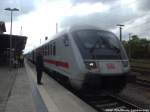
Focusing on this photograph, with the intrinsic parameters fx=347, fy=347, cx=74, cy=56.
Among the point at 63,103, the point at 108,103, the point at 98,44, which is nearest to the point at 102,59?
the point at 98,44

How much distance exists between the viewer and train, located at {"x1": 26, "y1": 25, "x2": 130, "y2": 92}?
41.4 feet

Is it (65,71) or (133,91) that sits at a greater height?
(65,71)

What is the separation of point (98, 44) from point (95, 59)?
36.2 inches

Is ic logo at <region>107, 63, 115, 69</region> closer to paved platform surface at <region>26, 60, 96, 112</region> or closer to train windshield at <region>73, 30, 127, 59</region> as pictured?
train windshield at <region>73, 30, 127, 59</region>

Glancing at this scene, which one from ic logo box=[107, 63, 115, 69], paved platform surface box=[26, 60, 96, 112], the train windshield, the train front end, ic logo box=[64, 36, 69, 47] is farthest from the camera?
ic logo box=[64, 36, 69, 47]

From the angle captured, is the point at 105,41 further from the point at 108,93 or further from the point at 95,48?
the point at 108,93

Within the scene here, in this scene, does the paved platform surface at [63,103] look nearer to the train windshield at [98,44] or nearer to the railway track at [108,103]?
the railway track at [108,103]

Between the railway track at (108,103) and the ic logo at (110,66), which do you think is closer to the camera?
the railway track at (108,103)

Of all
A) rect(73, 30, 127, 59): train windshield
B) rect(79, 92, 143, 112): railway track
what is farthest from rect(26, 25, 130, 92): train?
rect(79, 92, 143, 112): railway track

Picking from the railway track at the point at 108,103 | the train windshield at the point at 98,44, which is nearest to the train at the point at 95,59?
the train windshield at the point at 98,44

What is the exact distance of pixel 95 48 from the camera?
13.4 m

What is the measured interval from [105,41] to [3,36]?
2938 cm

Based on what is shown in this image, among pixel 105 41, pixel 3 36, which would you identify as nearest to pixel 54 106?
pixel 105 41

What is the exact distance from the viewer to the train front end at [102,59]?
495 inches
